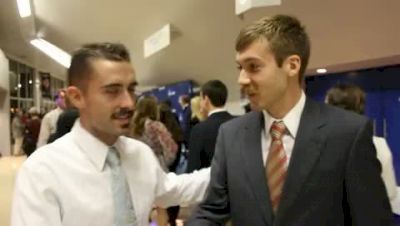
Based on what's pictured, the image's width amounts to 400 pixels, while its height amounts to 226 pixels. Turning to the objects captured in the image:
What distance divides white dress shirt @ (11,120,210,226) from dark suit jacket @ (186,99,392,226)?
0.36 m

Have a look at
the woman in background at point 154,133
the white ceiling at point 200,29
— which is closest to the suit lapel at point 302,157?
the white ceiling at point 200,29

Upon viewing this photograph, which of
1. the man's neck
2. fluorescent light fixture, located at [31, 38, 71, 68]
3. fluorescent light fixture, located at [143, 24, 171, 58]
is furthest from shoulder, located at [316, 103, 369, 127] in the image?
fluorescent light fixture, located at [31, 38, 71, 68]

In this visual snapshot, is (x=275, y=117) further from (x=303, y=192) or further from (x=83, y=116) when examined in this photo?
(x=83, y=116)

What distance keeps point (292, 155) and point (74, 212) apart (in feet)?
2.38

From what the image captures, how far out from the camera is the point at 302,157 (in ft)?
5.13

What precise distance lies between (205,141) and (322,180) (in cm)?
247

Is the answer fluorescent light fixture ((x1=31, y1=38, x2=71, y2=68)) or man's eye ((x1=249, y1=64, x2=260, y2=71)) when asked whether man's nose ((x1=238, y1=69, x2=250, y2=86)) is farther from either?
fluorescent light fixture ((x1=31, y1=38, x2=71, y2=68))

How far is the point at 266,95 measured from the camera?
5.32 ft

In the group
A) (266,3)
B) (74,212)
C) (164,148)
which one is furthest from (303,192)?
(164,148)

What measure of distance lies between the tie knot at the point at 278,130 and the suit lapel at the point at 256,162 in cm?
6

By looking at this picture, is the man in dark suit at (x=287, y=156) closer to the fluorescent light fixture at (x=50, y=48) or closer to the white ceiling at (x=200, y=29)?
the white ceiling at (x=200, y=29)

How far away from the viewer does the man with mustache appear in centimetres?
156

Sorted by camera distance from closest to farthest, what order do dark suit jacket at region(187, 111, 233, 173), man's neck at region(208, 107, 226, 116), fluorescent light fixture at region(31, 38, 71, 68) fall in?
dark suit jacket at region(187, 111, 233, 173), man's neck at region(208, 107, 226, 116), fluorescent light fixture at region(31, 38, 71, 68)

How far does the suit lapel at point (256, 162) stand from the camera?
1594mm
